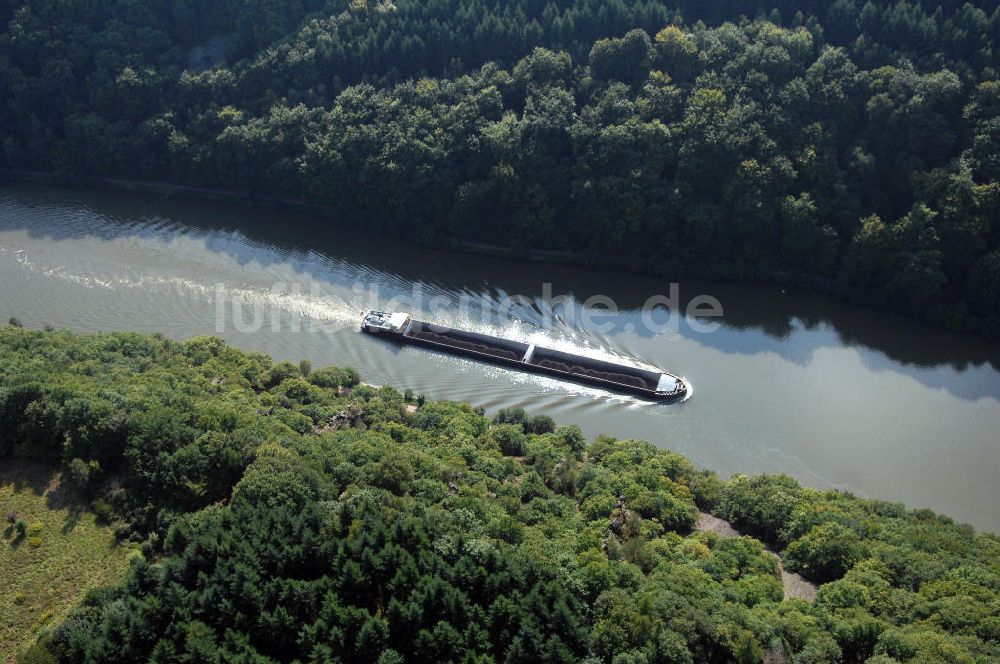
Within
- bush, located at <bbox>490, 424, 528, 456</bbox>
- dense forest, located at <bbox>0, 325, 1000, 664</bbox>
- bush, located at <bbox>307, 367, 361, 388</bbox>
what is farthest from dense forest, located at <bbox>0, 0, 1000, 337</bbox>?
bush, located at <bbox>490, 424, 528, 456</bbox>

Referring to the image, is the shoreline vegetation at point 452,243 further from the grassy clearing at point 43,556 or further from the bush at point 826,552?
the grassy clearing at point 43,556

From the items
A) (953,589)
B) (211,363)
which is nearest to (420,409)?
(211,363)

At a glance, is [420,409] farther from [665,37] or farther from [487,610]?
[665,37]

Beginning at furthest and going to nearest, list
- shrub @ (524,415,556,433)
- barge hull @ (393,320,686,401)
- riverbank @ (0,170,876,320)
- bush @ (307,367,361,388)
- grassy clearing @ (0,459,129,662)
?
riverbank @ (0,170,876,320) < barge hull @ (393,320,686,401) < bush @ (307,367,361,388) < shrub @ (524,415,556,433) < grassy clearing @ (0,459,129,662)

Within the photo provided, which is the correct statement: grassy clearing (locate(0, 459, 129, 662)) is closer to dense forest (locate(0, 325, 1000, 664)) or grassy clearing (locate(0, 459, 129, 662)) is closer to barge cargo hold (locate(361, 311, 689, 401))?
dense forest (locate(0, 325, 1000, 664))

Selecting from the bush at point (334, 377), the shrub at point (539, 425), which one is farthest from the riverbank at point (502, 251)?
the shrub at point (539, 425)

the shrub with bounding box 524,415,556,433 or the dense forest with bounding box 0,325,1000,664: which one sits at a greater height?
the shrub with bounding box 524,415,556,433

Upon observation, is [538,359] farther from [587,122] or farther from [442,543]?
[442,543]
